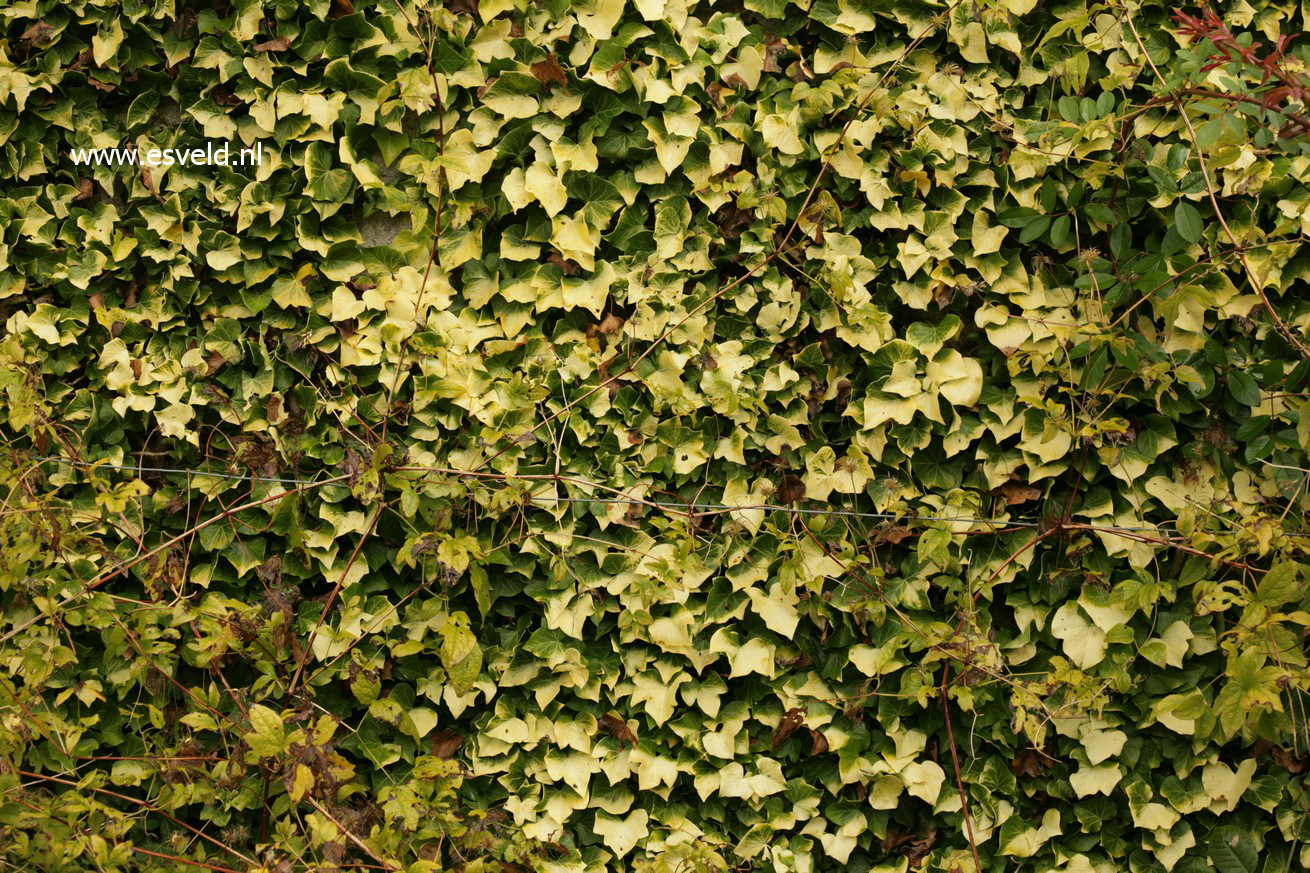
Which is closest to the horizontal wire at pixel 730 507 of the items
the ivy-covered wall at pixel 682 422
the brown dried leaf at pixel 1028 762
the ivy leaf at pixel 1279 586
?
the ivy-covered wall at pixel 682 422

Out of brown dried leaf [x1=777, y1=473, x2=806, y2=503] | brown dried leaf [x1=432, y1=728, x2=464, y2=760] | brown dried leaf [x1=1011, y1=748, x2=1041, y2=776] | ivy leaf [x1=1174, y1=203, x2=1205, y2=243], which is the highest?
ivy leaf [x1=1174, y1=203, x2=1205, y2=243]

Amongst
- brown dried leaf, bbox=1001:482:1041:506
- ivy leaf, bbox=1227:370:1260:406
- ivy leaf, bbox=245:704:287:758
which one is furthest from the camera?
brown dried leaf, bbox=1001:482:1041:506

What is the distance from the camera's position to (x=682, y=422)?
6.59 ft

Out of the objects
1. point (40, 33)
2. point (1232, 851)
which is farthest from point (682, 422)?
point (40, 33)

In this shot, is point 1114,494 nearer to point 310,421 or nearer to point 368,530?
point 368,530

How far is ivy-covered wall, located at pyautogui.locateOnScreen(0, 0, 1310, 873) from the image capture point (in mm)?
1944

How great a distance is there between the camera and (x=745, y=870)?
201 cm

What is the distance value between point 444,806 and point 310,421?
0.86 meters

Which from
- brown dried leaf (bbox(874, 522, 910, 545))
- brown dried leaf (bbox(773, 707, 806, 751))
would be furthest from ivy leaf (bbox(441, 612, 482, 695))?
brown dried leaf (bbox(874, 522, 910, 545))

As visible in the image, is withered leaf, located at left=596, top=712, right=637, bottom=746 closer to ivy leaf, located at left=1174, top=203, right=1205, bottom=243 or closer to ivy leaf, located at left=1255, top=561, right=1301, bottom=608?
ivy leaf, located at left=1255, top=561, right=1301, bottom=608

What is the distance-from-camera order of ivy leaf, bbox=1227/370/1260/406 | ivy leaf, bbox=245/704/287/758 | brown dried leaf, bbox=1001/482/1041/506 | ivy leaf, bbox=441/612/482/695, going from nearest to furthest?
ivy leaf, bbox=245/704/287/758 → ivy leaf, bbox=441/612/482/695 → ivy leaf, bbox=1227/370/1260/406 → brown dried leaf, bbox=1001/482/1041/506

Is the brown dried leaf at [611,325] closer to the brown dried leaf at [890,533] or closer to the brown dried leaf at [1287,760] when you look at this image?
the brown dried leaf at [890,533]

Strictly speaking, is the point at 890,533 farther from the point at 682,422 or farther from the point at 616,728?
the point at 616,728

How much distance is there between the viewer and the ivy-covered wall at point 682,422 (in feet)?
6.38
